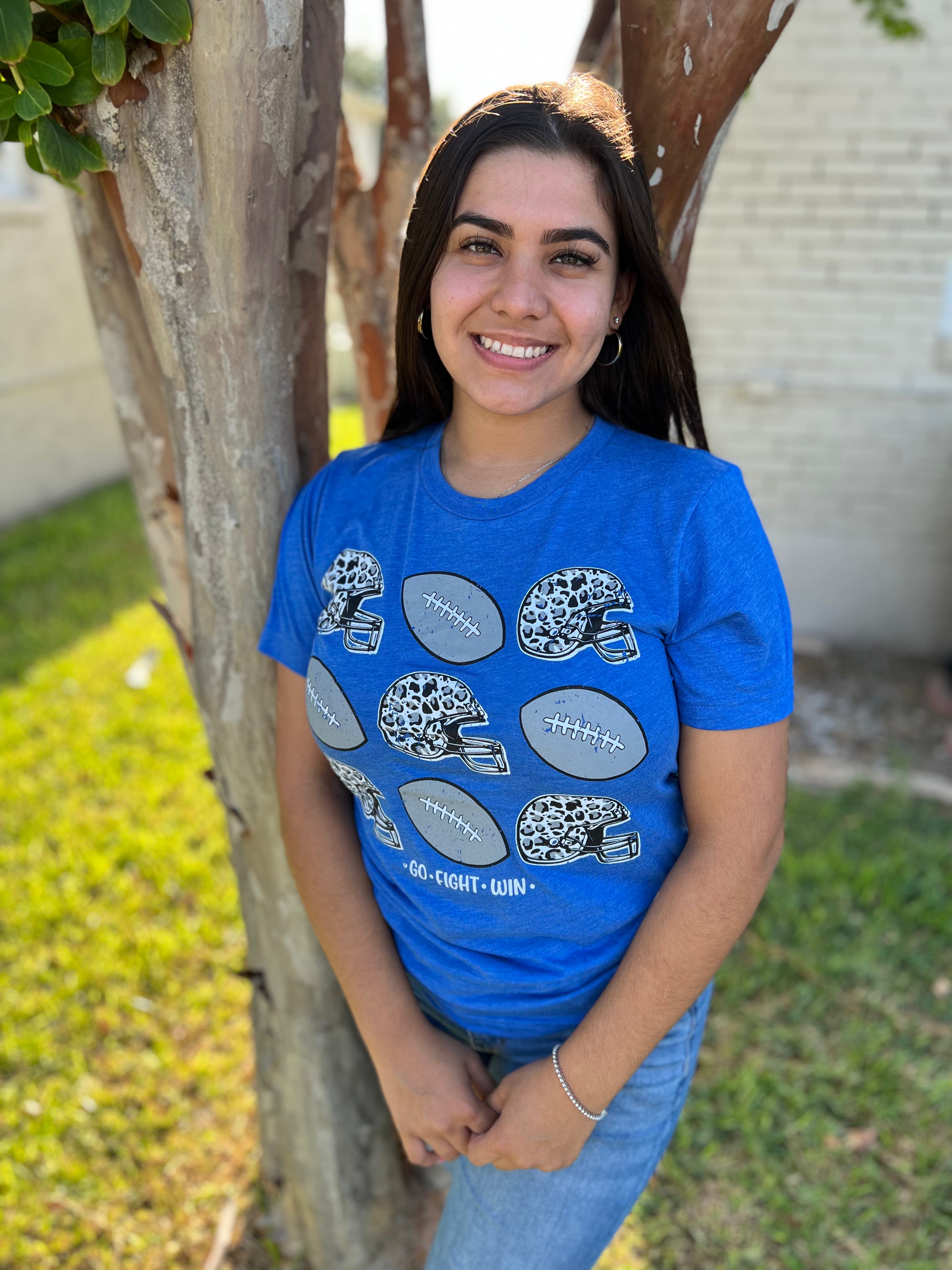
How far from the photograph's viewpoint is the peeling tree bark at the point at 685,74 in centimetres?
144

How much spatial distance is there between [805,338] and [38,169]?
5028 millimetres

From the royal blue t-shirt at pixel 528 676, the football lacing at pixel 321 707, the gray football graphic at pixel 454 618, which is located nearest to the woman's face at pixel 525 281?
the royal blue t-shirt at pixel 528 676

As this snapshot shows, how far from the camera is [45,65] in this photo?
4.25ft

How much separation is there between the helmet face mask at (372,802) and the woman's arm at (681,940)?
42 centimetres

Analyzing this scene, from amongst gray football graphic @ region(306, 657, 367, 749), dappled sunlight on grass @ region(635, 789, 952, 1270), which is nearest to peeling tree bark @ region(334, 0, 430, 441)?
gray football graphic @ region(306, 657, 367, 749)

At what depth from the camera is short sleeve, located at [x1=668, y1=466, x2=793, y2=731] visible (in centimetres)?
130

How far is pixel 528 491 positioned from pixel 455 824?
20.8 inches

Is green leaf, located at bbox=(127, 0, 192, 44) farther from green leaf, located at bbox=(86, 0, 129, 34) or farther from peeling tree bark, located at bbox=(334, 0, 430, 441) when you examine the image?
peeling tree bark, located at bbox=(334, 0, 430, 441)

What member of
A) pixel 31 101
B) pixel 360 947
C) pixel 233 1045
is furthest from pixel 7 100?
pixel 233 1045

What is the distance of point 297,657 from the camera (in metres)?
1.66

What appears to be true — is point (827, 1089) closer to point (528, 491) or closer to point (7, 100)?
point (528, 491)

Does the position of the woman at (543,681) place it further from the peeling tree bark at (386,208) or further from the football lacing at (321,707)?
the peeling tree bark at (386,208)

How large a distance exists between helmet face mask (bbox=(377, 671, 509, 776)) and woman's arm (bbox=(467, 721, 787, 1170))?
292 mm

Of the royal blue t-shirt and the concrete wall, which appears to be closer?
the royal blue t-shirt
